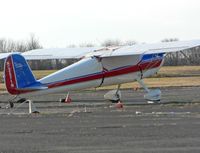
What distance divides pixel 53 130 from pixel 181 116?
459cm

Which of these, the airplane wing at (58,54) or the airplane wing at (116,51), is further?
the airplane wing at (58,54)

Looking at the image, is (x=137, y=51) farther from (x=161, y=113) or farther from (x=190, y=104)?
(x=161, y=113)

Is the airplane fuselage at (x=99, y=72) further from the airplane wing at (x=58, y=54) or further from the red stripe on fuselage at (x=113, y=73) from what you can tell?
the airplane wing at (x=58, y=54)

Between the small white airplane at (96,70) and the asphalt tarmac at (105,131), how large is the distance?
149cm

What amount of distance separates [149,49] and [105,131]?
10.8 metres

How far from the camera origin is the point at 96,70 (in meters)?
24.6

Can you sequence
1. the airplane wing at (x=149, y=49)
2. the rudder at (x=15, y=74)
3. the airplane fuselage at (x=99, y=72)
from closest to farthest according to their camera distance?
the rudder at (x=15, y=74) < the airplane fuselage at (x=99, y=72) < the airplane wing at (x=149, y=49)

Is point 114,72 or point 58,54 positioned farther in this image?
point 58,54

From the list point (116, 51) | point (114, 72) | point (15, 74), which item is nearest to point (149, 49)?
point (116, 51)

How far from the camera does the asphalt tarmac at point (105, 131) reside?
1123 centimetres

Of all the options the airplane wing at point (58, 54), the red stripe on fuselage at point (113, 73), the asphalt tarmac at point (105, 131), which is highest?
the airplane wing at point (58, 54)

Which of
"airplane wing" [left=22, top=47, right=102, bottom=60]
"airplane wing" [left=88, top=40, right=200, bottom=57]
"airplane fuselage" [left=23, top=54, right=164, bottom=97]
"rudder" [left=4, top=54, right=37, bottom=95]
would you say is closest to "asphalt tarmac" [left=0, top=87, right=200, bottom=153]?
"rudder" [left=4, top=54, right=37, bottom=95]

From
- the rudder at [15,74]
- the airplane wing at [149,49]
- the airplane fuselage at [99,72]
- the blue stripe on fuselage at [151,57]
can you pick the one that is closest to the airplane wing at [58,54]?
the airplane wing at [149,49]

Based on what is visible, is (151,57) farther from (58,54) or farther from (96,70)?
(58,54)
